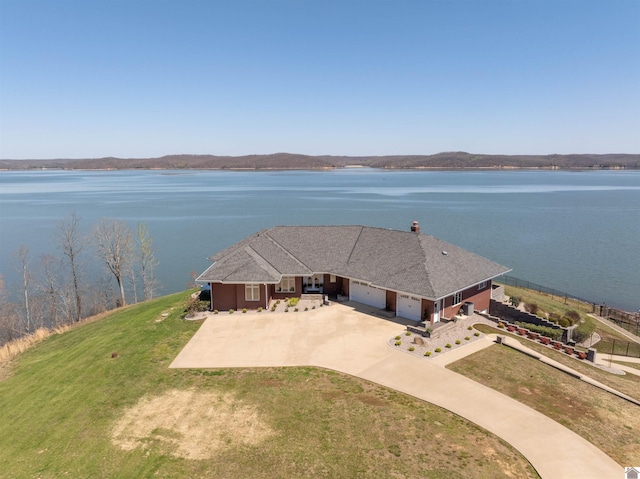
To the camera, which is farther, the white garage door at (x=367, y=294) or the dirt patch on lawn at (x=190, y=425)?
the white garage door at (x=367, y=294)

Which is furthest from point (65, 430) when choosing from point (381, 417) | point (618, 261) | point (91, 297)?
point (618, 261)

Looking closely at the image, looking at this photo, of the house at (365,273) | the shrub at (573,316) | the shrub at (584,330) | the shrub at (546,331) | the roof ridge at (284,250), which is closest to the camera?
the shrub at (546,331)

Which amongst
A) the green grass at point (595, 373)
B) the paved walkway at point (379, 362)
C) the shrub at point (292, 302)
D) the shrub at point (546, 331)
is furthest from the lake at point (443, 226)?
the paved walkway at point (379, 362)

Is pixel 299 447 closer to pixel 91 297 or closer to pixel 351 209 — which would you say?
pixel 91 297

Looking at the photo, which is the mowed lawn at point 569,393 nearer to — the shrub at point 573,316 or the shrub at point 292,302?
the shrub at point 573,316

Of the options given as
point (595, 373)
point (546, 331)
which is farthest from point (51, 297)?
point (595, 373)

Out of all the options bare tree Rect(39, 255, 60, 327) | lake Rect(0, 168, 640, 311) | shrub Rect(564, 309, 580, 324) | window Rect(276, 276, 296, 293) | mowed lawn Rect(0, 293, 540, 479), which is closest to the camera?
mowed lawn Rect(0, 293, 540, 479)

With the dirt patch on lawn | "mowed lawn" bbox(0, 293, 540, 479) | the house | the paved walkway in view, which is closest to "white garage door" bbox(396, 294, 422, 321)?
the house

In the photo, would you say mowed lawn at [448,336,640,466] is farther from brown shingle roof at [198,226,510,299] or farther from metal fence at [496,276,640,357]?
metal fence at [496,276,640,357]
